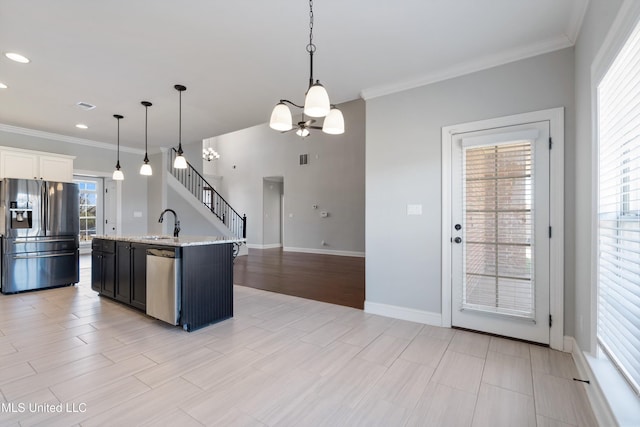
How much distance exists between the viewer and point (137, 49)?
294cm

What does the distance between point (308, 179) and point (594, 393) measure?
28.2 feet

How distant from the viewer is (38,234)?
190 inches

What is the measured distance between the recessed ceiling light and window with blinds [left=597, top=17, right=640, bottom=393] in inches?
192

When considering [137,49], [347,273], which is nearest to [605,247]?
[137,49]

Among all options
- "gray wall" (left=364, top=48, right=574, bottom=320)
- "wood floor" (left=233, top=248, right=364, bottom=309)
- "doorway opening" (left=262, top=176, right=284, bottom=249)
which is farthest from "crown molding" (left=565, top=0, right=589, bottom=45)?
"doorway opening" (left=262, top=176, right=284, bottom=249)

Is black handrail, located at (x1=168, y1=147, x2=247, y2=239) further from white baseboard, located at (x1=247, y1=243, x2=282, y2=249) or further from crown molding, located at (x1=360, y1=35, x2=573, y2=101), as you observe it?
crown molding, located at (x1=360, y1=35, x2=573, y2=101)

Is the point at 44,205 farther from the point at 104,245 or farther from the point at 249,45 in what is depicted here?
the point at 249,45

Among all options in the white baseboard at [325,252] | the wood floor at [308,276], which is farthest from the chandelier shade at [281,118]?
the white baseboard at [325,252]

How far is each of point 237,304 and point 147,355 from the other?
1.61 metres

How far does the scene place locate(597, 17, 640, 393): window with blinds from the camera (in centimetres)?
157

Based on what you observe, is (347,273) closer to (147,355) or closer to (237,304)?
(237,304)

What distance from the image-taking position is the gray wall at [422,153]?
9.40 ft

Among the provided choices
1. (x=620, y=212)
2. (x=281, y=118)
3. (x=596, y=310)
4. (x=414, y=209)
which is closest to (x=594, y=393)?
(x=596, y=310)

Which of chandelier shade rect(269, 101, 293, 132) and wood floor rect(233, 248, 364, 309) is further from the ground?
chandelier shade rect(269, 101, 293, 132)
